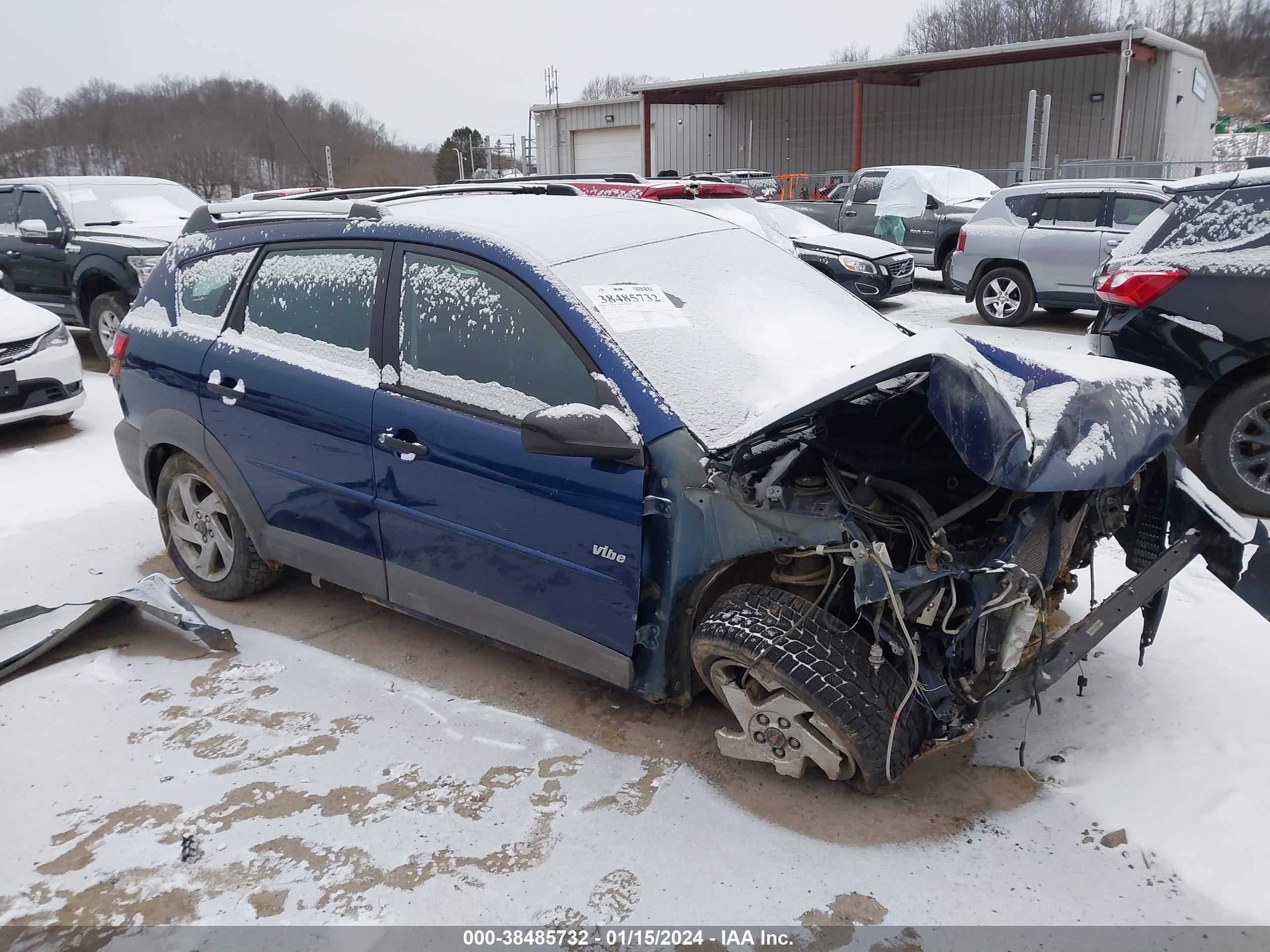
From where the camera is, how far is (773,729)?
2.84 metres

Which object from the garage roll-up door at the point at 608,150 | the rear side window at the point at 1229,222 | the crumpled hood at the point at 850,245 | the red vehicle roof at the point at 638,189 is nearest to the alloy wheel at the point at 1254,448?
the rear side window at the point at 1229,222

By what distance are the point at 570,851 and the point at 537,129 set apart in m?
40.1

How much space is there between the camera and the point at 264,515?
394 centimetres

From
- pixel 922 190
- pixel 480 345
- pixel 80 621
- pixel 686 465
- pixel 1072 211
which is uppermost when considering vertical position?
pixel 922 190

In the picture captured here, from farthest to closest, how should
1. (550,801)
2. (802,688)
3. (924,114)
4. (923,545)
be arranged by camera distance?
(924,114) → (550,801) → (923,545) → (802,688)

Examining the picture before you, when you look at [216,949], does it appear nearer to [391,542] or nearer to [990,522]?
[391,542]

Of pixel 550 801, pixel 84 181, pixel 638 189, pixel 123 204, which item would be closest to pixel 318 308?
pixel 550 801

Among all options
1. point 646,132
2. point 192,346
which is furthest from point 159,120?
point 192,346

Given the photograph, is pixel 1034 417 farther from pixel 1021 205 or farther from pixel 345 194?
pixel 1021 205

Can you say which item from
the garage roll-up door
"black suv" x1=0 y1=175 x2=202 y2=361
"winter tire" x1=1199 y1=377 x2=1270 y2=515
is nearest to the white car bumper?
"black suv" x1=0 y1=175 x2=202 y2=361

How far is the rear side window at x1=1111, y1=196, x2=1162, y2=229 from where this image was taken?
10250 millimetres

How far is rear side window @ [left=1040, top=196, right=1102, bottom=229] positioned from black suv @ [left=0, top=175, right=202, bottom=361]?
9.56 meters

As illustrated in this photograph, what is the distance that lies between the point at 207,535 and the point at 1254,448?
537 cm

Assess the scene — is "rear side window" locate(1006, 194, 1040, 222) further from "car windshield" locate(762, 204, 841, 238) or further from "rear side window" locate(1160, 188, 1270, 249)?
"rear side window" locate(1160, 188, 1270, 249)
